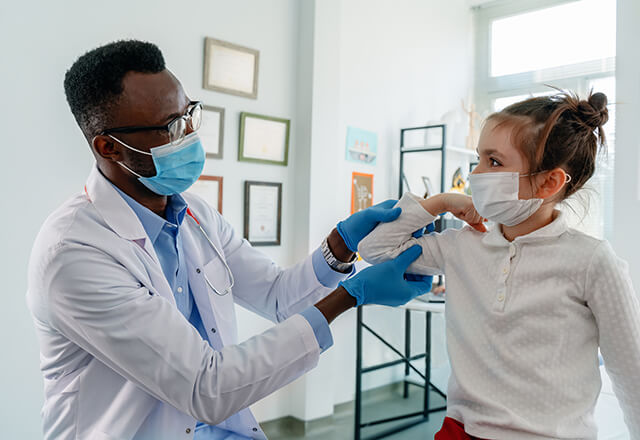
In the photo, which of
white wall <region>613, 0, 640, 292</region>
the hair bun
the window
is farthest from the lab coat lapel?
the window

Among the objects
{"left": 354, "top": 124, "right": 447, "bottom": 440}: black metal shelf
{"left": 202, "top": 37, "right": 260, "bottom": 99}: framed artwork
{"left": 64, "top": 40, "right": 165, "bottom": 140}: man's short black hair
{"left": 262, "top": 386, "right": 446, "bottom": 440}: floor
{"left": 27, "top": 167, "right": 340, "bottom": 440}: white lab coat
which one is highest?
{"left": 202, "top": 37, "right": 260, "bottom": 99}: framed artwork

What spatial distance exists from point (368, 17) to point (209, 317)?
2670 mm

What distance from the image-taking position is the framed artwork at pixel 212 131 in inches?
99.7

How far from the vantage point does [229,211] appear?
8.75ft

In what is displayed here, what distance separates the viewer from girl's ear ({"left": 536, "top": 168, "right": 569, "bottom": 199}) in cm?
111

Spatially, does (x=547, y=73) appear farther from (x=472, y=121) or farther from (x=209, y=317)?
(x=209, y=317)

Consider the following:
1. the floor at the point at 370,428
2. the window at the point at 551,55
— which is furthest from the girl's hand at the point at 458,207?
the window at the point at 551,55

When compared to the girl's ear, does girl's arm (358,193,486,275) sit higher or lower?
lower

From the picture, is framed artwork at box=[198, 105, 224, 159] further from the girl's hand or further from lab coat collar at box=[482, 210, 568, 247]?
lab coat collar at box=[482, 210, 568, 247]

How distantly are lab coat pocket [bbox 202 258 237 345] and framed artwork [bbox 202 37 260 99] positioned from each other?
1.38 metres

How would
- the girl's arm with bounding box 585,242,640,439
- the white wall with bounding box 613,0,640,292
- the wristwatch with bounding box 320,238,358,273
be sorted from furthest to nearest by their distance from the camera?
the white wall with bounding box 613,0,640,292 < the wristwatch with bounding box 320,238,358,273 < the girl's arm with bounding box 585,242,640,439

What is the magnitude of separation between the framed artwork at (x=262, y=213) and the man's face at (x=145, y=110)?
A: 1448 mm

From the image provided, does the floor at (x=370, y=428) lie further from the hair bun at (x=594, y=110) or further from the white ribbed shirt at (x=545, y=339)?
the hair bun at (x=594, y=110)

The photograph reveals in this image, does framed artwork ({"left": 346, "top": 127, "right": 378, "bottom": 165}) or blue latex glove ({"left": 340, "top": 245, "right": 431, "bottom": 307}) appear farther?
framed artwork ({"left": 346, "top": 127, "right": 378, "bottom": 165})
